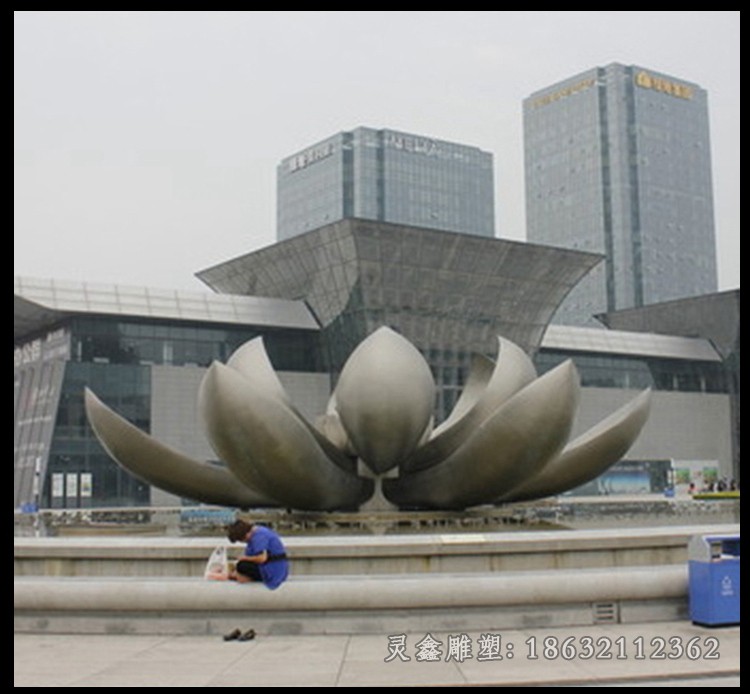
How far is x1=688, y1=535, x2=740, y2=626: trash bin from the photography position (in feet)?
31.6

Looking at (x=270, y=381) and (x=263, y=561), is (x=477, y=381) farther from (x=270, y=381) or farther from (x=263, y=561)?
(x=263, y=561)

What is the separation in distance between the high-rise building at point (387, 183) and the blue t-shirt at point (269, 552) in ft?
341

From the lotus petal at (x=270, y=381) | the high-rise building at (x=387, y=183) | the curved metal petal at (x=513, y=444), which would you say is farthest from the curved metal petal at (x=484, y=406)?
the high-rise building at (x=387, y=183)

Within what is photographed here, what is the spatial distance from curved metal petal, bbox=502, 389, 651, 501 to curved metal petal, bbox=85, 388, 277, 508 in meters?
4.44

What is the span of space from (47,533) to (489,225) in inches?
4666

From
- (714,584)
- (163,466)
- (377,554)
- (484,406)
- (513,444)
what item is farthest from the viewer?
(484,406)

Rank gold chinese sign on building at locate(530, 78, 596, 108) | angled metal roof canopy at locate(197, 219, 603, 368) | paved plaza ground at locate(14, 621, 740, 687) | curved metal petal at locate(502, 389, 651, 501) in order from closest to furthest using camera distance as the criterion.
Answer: paved plaza ground at locate(14, 621, 740, 687), curved metal petal at locate(502, 389, 651, 501), angled metal roof canopy at locate(197, 219, 603, 368), gold chinese sign on building at locate(530, 78, 596, 108)

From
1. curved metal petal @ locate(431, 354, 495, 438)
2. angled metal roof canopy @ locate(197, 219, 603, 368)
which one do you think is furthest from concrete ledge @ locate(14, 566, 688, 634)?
angled metal roof canopy @ locate(197, 219, 603, 368)

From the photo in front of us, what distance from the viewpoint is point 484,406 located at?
16984 millimetres

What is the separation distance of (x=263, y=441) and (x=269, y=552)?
474cm

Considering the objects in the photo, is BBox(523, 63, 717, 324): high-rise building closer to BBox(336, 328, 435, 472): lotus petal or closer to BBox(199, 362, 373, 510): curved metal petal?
BBox(336, 328, 435, 472): lotus petal

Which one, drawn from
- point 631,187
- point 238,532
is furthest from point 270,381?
point 631,187

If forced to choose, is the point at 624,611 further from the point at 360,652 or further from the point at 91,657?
the point at 91,657

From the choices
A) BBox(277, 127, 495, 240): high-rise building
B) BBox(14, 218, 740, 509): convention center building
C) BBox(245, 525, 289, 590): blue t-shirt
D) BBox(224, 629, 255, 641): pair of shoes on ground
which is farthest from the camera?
BBox(277, 127, 495, 240): high-rise building
